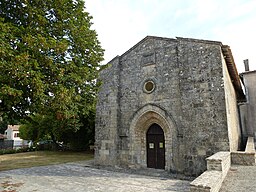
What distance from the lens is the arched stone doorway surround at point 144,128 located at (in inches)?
387

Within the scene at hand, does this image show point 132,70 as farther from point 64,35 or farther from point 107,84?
point 64,35

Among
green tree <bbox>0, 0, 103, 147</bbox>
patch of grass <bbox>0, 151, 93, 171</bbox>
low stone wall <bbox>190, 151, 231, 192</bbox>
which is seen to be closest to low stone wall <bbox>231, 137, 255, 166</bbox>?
low stone wall <bbox>190, 151, 231, 192</bbox>

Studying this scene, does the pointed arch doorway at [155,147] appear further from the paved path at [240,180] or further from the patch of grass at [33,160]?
the patch of grass at [33,160]

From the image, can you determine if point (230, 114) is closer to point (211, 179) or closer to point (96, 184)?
point (211, 179)

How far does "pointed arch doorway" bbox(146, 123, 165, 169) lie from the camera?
1037 cm

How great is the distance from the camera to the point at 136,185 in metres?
7.24

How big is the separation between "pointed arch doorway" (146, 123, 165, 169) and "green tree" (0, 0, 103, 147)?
4.12 metres

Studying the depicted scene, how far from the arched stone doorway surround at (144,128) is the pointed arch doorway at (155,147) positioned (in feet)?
0.74

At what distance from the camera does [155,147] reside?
10.7m

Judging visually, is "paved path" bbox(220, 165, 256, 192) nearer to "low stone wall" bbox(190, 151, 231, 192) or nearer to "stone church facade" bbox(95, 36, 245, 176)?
"low stone wall" bbox(190, 151, 231, 192)

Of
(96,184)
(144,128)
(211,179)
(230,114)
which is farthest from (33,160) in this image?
(230,114)

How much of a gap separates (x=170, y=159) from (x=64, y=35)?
7.32 metres

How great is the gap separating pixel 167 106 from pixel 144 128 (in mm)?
2072

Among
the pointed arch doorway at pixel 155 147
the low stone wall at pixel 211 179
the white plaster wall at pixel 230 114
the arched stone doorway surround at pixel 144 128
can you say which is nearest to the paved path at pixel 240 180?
the low stone wall at pixel 211 179
